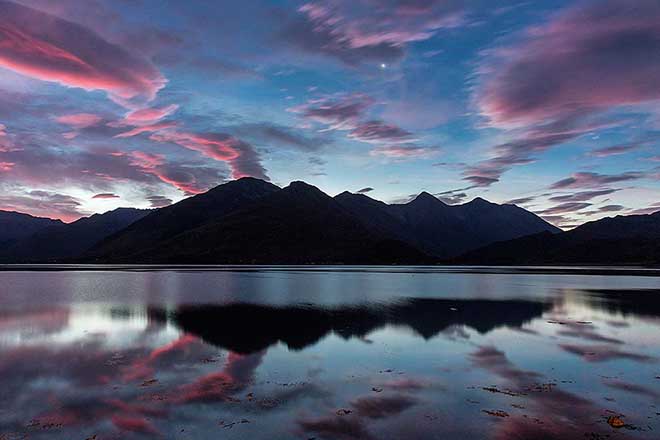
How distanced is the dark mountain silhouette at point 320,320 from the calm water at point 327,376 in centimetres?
31

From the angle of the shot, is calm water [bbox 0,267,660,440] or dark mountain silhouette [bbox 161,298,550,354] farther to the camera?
dark mountain silhouette [bbox 161,298,550,354]

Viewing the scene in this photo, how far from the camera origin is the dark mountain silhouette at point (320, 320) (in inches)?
1555

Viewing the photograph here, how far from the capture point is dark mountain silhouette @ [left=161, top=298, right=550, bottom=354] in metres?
39.5

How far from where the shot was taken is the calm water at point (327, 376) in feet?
60.3

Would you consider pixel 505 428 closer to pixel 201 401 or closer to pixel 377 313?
pixel 201 401

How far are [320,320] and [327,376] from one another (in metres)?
23.3

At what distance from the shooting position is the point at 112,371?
91.2 ft

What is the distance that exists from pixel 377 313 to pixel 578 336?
23375 millimetres

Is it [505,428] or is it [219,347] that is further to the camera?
[219,347]

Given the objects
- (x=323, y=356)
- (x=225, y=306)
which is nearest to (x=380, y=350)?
(x=323, y=356)

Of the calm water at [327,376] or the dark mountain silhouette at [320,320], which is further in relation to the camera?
the dark mountain silhouette at [320,320]

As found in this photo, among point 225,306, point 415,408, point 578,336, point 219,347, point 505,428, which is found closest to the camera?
point 505,428

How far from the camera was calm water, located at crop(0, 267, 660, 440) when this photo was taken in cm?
1839

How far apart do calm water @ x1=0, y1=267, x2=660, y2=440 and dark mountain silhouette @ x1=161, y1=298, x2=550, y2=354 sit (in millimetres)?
311
